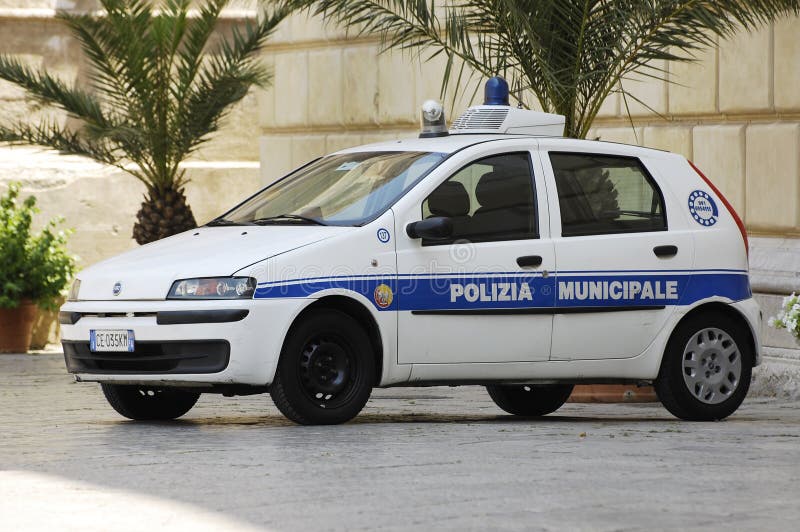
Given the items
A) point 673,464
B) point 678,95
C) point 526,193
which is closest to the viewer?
point 673,464

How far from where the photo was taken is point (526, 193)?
932cm

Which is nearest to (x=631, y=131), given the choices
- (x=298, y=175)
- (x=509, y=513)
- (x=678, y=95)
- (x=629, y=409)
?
(x=678, y=95)

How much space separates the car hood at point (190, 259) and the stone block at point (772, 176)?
4.71 metres

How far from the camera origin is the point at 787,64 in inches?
486

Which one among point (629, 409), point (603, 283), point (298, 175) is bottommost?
point (629, 409)

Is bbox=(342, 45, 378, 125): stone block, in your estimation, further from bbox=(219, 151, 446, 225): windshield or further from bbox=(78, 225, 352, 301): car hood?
bbox=(78, 225, 352, 301): car hood

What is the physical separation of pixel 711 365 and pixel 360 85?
27.9ft

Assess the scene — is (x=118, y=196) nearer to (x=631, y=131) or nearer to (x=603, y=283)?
(x=631, y=131)

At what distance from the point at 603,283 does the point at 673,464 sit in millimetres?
2175

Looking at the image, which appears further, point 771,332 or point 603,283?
point 771,332

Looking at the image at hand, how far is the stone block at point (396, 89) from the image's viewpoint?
1691 centimetres

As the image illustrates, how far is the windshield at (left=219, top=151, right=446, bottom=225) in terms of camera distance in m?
8.99

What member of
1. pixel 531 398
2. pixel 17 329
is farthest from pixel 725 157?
pixel 17 329

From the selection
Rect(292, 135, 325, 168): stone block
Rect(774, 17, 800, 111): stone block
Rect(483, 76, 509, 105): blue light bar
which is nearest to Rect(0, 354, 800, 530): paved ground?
Rect(483, 76, 509, 105): blue light bar
